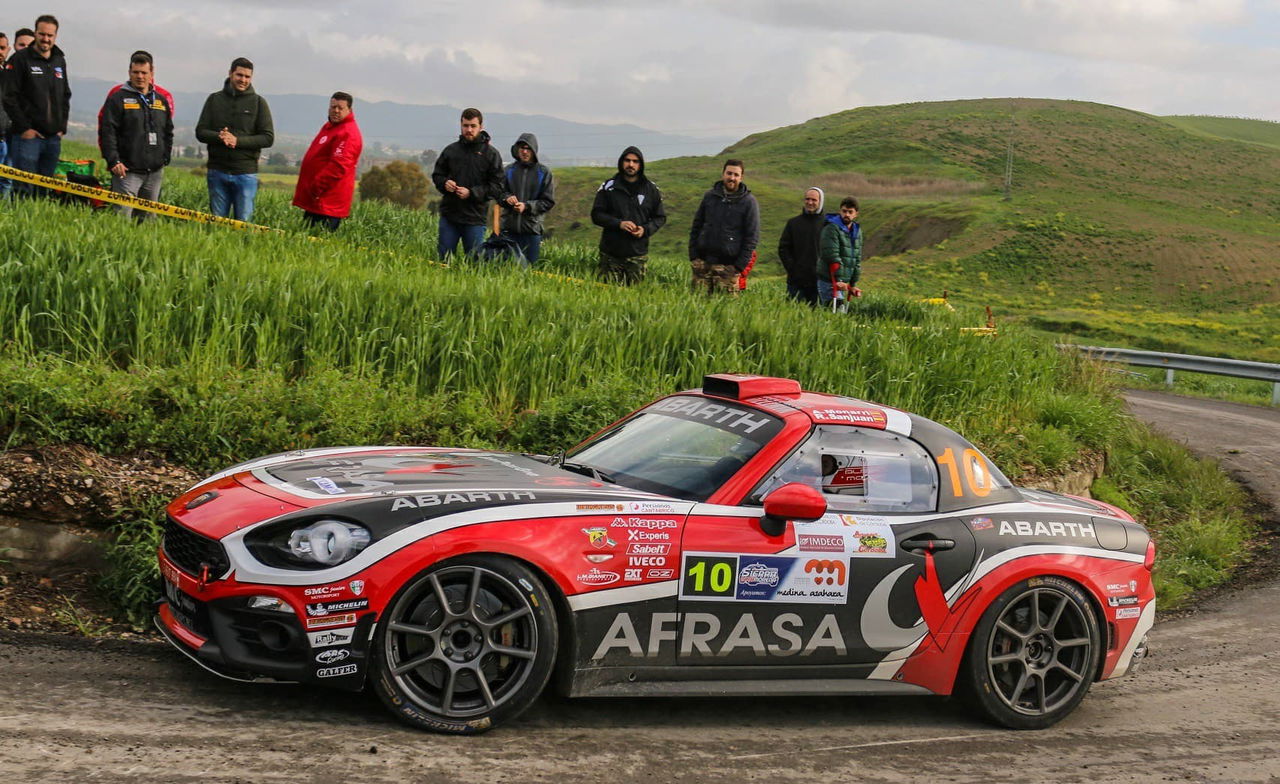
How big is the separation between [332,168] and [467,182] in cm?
146

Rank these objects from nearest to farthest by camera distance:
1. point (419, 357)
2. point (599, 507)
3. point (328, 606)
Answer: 1. point (328, 606)
2. point (599, 507)
3. point (419, 357)

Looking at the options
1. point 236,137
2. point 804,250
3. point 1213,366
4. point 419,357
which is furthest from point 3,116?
point 1213,366

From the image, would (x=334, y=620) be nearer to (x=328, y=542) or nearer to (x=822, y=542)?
(x=328, y=542)

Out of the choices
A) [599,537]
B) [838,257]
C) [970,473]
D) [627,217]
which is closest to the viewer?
[599,537]

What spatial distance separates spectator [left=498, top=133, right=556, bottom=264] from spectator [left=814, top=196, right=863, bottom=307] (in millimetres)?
3239

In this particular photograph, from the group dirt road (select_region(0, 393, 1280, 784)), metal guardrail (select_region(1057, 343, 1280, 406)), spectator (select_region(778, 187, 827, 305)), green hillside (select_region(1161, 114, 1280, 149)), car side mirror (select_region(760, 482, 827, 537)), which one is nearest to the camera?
dirt road (select_region(0, 393, 1280, 784))

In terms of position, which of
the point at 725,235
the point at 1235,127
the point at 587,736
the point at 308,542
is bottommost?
the point at 587,736

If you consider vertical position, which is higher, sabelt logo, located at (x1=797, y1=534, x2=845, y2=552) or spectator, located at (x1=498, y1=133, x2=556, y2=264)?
spectator, located at (x1=498, y1=133, x2=556, y2=264)

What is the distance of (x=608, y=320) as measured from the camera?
428 inches

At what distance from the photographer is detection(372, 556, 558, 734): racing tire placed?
16.9 ft

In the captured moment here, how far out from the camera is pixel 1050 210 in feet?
251

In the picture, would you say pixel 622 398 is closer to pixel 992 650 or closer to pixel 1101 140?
pixel 992 650

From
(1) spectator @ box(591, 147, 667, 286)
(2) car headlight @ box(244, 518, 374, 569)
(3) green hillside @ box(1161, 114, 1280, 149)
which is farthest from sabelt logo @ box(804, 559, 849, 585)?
(3) green hillside @ box(1161, 114, 1280, 149)

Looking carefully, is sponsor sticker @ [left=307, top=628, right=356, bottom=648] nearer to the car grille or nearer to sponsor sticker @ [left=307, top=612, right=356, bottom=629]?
sponsor sticker @ [left=307, top=612, right=356, bottom=629]
